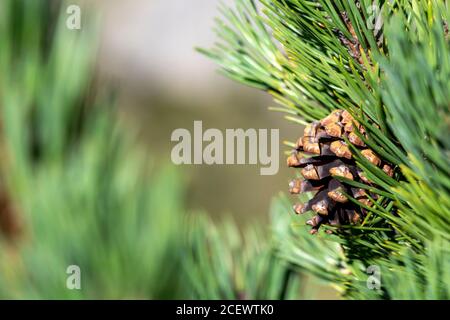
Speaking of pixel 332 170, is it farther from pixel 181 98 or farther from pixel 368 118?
pixel 181 98

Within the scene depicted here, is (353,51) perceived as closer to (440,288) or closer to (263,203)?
(440,288)

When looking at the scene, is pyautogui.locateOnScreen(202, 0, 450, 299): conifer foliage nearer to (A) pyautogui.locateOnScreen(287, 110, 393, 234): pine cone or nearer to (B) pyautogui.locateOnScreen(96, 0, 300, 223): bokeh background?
(A) pyautogui.locateOnScreen(287, 110, 393, 234): pine cone

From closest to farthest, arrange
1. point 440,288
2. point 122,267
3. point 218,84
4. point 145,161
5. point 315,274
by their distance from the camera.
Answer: point 440,288 → point 315,274 → point 122,267 → point 145,161 → point 218,84

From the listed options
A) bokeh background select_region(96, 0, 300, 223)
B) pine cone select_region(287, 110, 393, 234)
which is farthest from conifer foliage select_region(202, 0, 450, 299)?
bokeh background select_region(96, 0, 300, 223)

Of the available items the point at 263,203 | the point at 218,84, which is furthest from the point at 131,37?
the point at 263,203

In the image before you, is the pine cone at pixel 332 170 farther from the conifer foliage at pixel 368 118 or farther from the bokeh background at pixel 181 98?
the bokeh background at pixel 181 98

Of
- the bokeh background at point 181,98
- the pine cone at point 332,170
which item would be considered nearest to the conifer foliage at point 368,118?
the pine cone at point 332,170

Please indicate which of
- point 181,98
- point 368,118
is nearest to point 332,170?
point 368,118
